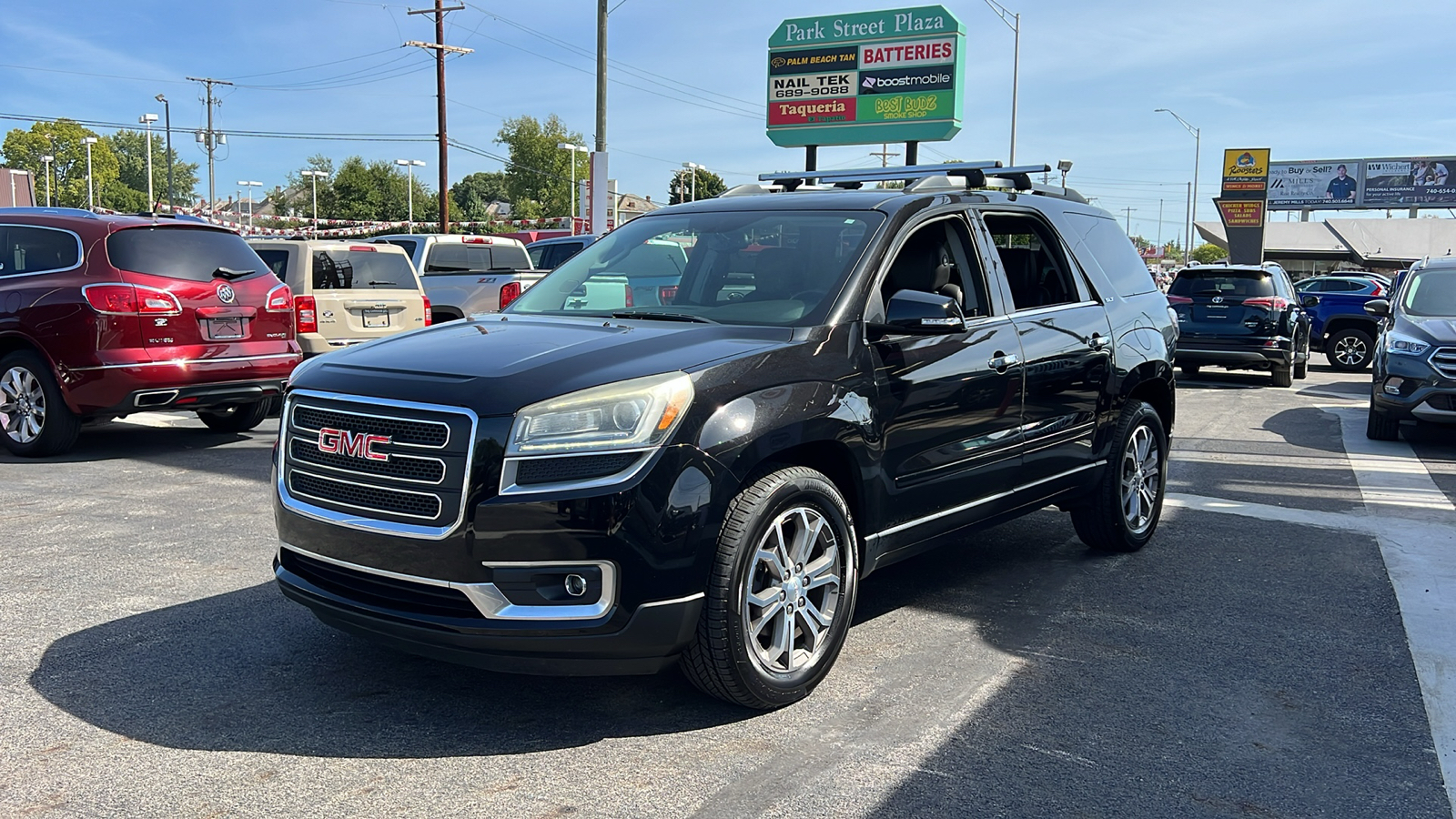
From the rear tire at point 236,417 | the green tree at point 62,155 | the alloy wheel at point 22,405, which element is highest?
the green tree at point 62,155

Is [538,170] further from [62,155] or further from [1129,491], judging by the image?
[1129,491]

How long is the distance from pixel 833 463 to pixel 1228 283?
1411cm

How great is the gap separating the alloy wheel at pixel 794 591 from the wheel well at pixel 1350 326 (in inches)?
734

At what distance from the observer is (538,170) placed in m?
116

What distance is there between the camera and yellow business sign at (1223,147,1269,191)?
56.1 meters

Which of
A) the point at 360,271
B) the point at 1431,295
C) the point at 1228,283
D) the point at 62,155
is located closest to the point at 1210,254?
the point at 1228,283

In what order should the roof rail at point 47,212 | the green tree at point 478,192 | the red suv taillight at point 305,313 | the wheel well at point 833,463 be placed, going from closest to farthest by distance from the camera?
1. the wheel well at point 833,463
2. the roof rail at point 47,212
3. the red suv taillight at point 305,313
4. the green tree at point 478,192

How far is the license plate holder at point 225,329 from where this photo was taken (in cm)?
904

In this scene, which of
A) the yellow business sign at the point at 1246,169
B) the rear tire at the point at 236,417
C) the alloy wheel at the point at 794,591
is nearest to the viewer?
the alloy wheel at the point at 794,591

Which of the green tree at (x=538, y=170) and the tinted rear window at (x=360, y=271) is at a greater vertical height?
the green tree at (x=538, y=170)

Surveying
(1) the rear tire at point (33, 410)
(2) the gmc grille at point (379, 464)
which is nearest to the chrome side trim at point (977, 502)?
(2) the gmc grille at point (379, 464)

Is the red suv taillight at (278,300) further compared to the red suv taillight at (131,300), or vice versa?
the red suv taillight at (278,300)

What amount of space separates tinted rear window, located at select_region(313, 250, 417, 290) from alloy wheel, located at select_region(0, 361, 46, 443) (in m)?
3.51

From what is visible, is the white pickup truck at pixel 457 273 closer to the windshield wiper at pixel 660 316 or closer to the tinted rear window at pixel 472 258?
the tinted rear window at pixel 472 258
